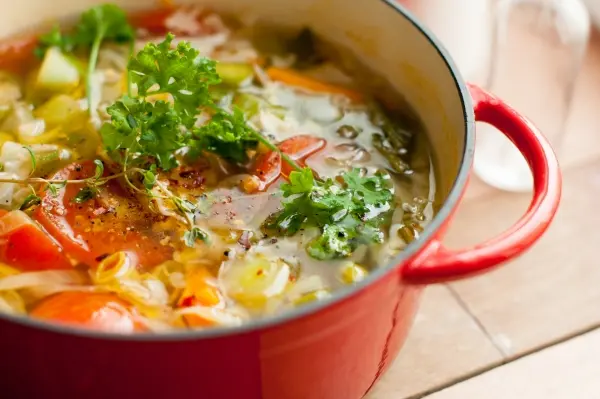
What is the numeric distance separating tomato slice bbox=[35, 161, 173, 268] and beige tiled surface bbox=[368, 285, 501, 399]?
0.34 meters

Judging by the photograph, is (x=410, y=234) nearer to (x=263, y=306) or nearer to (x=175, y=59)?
(x=263, y=306)

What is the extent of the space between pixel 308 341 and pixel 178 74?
1.37 feet

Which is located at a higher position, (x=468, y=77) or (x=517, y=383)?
(x=468, y=77)

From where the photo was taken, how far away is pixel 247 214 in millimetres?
1021

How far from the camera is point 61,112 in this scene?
3.79 ft

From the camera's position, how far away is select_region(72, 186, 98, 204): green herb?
1.01 m

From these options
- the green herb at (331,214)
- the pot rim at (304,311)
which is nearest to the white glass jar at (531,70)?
the green herb at (331,214)

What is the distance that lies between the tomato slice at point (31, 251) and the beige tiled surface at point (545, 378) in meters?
0.48

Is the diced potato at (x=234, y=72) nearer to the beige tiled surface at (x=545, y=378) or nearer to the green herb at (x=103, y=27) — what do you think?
the green herb at (x=103, y=27)

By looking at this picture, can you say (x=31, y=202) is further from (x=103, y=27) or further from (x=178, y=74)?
(x=103, y=27)

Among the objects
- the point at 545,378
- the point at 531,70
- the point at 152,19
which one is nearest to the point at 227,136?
the point at 152,19

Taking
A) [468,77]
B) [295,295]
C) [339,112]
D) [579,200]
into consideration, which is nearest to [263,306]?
[295,295]

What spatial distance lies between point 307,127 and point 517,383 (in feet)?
1.46

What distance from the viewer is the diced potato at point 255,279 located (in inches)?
36.2
